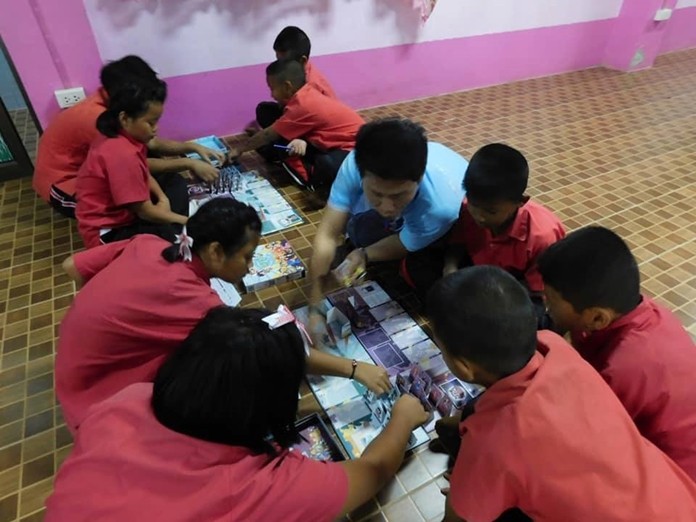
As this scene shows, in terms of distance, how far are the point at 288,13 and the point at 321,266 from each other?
1929 millimetres

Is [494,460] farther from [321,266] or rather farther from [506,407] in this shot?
[321,266]

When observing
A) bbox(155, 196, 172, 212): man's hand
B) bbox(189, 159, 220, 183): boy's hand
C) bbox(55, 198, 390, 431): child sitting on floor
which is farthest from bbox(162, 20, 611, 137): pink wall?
bbox(55, 198, 390, 431): child sitting on floor

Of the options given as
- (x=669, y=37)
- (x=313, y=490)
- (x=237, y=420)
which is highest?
(x=237, y=420)

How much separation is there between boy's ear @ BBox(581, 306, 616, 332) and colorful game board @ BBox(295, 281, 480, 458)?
1.45ft

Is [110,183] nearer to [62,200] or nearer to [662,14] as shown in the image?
[62,200]

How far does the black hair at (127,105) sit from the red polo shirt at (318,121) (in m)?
0.77

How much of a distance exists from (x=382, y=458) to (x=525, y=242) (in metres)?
0.74

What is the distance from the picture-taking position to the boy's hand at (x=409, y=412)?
1080mm

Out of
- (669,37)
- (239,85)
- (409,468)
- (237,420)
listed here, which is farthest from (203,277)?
(669,37)

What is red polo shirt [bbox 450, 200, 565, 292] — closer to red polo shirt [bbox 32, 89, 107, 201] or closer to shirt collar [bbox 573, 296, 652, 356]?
shirt collar [bbox 573, 296, 652, 356]

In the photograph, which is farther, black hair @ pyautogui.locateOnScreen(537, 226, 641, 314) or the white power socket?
the white power socket

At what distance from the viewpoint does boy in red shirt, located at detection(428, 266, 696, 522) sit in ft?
2.34

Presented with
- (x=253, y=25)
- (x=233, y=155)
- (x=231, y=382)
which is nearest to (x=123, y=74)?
(x=233, y=155)

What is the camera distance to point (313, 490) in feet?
2.52
